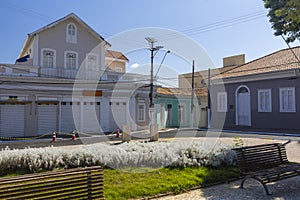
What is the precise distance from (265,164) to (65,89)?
51.6 ft

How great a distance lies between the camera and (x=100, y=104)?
20875 millimetres

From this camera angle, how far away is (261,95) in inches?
858

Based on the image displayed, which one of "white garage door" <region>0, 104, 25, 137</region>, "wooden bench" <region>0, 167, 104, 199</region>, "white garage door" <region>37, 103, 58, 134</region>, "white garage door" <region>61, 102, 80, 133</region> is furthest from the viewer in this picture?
"white garage door" <region>61, 102, 80, 133</region>

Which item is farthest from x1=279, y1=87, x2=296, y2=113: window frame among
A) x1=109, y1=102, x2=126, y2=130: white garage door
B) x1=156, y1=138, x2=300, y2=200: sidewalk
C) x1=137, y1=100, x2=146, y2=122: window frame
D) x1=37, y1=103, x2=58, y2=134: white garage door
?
x1=37, y1=103, x2=58, y2=134: white garage door

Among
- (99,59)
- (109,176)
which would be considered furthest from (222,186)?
(99,59)

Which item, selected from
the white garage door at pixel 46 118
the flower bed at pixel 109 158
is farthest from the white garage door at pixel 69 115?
the flower bed at pixel 109 158

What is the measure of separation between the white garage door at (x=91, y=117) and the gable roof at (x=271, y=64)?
40.5ft

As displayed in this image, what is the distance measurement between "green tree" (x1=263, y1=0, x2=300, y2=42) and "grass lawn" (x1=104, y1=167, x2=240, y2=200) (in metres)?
4.87

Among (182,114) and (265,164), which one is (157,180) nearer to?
(265,164)

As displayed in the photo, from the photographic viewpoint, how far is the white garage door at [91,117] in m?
20.2

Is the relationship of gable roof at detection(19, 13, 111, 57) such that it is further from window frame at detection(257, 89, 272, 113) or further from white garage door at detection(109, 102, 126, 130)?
window frame at detection(257, 89, 272, 113)

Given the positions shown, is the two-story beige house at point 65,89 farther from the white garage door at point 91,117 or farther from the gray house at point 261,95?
the gray house at point 261,95

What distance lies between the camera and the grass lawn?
17.7 ft

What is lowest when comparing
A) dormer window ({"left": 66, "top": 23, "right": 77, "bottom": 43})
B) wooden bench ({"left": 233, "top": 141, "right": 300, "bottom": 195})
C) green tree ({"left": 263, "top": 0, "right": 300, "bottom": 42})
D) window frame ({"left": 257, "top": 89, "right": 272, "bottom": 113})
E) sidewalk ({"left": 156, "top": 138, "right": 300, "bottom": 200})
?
sidewalk ({"left": 156, "top": 138, "right": 300, "bottom": 200})
